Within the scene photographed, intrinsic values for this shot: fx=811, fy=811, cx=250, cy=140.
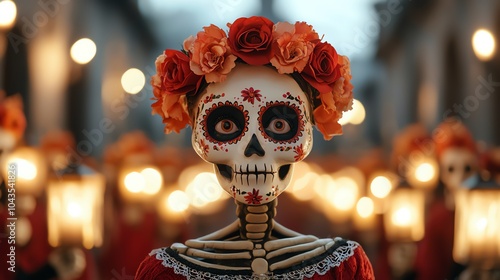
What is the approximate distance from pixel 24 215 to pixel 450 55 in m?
2.32

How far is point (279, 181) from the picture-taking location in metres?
1.98

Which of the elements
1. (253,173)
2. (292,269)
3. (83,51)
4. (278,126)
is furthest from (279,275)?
(83,51)

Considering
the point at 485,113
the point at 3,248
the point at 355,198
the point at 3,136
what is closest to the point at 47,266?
the point at 3,248

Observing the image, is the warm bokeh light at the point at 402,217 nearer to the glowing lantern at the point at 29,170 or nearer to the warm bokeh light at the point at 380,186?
the warm bokeh light at the point at 380,186

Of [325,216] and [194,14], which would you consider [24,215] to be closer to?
[194,14]

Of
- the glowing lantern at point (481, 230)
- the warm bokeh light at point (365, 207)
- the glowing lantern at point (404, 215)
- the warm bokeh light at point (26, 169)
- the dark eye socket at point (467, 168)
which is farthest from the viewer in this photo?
the warm bokeh light at point (365, 207)

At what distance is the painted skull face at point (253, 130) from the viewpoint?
1938mm

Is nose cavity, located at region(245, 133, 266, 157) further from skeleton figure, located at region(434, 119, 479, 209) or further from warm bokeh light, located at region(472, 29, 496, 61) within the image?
warm bokeh light, located at region(472, 29, 496, 61)

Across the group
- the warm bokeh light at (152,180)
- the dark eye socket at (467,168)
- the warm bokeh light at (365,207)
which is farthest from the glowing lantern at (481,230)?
the warm bokeh light at (152,180)

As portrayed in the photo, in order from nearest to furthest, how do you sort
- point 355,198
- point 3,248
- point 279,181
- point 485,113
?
point 279,181 → point 3,248 → point 485,113 → point 355,198

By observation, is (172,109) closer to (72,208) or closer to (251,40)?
(251,40)

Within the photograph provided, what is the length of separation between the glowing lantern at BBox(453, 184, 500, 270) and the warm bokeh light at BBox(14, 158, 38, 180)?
2.01 meters

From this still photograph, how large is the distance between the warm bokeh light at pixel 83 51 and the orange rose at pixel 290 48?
2.25 metres

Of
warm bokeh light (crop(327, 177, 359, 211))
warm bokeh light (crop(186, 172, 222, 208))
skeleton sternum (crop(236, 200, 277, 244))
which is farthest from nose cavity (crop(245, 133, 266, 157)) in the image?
warm bokeh light (crop(327, 177, 359, 211))
